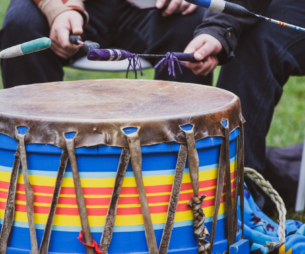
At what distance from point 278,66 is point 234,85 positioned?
180 mm

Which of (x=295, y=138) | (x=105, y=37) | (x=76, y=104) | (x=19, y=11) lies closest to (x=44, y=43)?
(x=76, y=104)

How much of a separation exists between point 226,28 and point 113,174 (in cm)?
80

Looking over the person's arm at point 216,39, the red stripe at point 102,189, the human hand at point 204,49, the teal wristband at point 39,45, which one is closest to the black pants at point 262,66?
the person's arm at point 216,39

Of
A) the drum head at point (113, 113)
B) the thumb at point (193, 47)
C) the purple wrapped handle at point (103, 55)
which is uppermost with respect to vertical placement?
the purple wrapped handle at point (103, 55)

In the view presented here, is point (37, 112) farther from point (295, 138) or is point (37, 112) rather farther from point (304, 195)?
point (295, 138)

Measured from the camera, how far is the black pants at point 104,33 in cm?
162

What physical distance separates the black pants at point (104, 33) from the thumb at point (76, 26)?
0.23m

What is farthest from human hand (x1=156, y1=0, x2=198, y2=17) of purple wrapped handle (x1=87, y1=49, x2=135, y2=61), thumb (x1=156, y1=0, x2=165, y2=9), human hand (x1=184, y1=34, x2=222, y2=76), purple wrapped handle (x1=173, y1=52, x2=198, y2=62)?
purple wrapped handle (x1=87, y1=49, x2=135, y2=61)

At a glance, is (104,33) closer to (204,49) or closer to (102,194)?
(204,49)

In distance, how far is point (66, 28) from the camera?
144 centimetres

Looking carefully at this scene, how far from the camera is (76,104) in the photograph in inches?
37.7

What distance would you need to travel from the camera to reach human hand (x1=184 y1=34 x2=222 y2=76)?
133 cm

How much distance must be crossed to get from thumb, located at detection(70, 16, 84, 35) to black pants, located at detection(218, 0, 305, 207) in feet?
1.96

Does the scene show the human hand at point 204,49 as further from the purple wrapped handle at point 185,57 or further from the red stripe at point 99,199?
the red stripe at point 99,199
